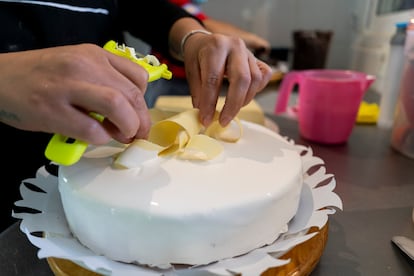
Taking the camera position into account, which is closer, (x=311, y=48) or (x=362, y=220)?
(x=362, y=220)

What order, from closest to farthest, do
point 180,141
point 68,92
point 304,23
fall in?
point 68,92 < point 180,141 < point 304,23

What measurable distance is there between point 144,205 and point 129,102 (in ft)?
0.32

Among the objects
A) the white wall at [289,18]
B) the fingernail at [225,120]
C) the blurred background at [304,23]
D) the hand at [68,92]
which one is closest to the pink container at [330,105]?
the fingernail at [225,120]

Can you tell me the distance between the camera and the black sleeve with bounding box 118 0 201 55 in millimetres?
786

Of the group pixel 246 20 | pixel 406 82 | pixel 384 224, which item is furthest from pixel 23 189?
pixel 246 20

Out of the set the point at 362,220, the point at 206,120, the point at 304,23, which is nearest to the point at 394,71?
the point at 362,220

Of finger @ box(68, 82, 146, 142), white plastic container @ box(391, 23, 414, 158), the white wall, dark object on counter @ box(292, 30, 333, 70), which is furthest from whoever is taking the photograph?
the white wall

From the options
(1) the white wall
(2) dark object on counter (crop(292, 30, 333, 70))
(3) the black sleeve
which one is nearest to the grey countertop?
(3) the black sleeve

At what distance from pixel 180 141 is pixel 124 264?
0.48 ft

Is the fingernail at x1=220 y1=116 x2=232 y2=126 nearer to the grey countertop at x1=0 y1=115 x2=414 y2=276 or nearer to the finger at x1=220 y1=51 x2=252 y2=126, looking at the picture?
the finger at x1=220 y1=51 x2=252 y2=126

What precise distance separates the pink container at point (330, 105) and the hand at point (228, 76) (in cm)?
29

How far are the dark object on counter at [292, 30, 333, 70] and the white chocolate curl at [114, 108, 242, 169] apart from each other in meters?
0.97

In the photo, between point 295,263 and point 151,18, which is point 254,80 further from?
point 151,18

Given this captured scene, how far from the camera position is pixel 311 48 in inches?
54.3
